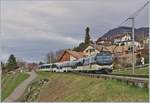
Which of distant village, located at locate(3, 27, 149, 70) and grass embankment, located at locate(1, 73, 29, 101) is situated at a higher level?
distant village, located at locate(3, 27, 149, 70)

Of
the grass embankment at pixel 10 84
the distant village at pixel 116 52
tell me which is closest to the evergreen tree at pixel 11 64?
the distant village at pixel 116 52

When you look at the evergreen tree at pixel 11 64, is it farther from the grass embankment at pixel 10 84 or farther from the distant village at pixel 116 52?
the grass embankment at pixel 10 84

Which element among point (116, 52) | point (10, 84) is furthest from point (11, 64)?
point (10, 84)

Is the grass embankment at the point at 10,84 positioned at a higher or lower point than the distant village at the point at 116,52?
lower

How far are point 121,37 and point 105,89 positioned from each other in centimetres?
13476

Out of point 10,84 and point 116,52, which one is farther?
point 116,52

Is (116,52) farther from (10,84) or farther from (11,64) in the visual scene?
(11,64)

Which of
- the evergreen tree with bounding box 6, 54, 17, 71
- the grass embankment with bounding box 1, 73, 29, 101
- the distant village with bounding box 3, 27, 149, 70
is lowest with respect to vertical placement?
the grass embankment with bounding box 1, 73, 29, 101

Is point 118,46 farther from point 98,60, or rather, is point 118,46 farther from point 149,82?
point 149,82

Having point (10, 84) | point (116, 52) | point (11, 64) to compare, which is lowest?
point (10, 84)

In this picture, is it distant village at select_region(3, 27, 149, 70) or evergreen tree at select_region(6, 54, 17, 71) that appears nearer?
distant village at select_region(3, 27, 149, 70)

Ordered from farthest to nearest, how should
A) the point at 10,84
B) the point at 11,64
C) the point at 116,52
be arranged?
1. the point at 11,64
2. the point at 116,52
3. the point at 10,84

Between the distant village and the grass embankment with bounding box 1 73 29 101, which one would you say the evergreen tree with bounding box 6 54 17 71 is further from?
the grass embankment with bounding box 1 73 29 101

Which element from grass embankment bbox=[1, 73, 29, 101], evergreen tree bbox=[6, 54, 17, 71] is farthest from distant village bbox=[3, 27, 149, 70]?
grass embankment bbox=[1, 73, 29, 101]
